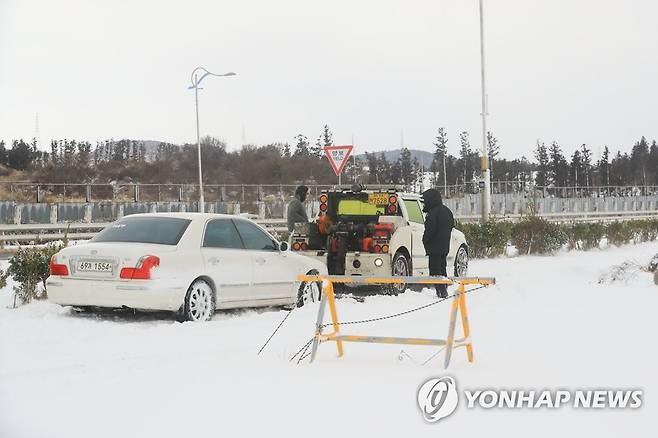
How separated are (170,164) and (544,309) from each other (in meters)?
66.4

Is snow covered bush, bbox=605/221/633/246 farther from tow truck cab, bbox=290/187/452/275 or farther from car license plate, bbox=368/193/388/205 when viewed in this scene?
car license plate, bbox=368/193/388/205

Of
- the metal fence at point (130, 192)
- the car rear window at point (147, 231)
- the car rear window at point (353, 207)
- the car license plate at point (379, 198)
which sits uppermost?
the metal fence at point (130, 192)

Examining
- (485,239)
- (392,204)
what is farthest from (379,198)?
(485,239)

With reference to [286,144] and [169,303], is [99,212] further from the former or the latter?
[286,144]

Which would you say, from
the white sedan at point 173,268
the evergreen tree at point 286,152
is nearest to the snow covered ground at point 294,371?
the white sedan at point 173,268

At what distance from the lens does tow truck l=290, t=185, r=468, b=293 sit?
14641 millimetres

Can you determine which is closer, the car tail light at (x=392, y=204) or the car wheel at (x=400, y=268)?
the car wheel at (x=400, y=268)

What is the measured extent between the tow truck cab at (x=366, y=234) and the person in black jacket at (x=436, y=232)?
32.4 inches

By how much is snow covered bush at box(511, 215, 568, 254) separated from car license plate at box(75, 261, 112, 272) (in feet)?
52.0

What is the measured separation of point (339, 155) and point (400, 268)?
7.88m

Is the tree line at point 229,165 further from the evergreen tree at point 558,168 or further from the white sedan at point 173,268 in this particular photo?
the white sedan at point 173,268

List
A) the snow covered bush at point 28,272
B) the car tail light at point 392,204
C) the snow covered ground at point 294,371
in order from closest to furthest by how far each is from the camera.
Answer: the snow covered ground at point 294,371
the snow covered bush at point 28,272
the car tail light at point 392,204

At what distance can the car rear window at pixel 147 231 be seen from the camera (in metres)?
11.1

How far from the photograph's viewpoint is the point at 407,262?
1530cm
